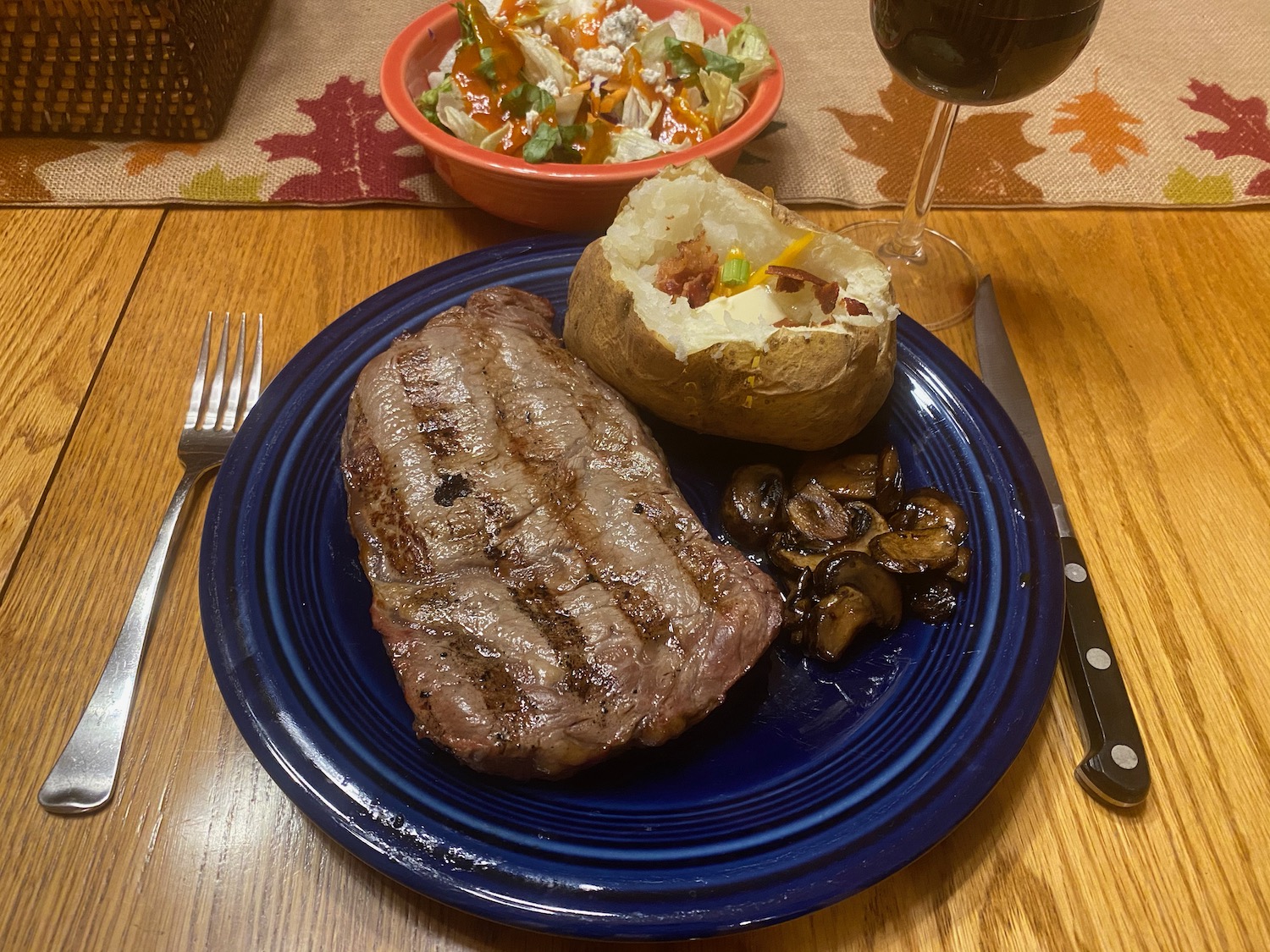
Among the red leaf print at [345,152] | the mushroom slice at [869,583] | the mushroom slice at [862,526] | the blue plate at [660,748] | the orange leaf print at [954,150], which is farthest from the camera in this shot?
the orange leaf print at [954,150]

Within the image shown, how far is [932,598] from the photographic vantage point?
4.20 ft

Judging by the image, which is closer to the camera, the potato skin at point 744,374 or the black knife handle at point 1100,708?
the black knife handle at point 1100,708

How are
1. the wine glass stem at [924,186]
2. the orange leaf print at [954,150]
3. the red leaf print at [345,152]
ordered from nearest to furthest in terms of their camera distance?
the wine glass stem at [924,186], the red leaf print at [345,152], the orange leaf print at [954,150]

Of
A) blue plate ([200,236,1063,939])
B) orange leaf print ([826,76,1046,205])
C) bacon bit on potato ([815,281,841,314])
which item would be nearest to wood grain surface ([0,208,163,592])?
blue plate ([200,236,1063,939])

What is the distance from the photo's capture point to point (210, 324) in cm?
174

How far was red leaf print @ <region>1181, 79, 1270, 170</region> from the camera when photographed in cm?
229

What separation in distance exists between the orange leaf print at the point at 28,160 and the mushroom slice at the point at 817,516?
1.97 m

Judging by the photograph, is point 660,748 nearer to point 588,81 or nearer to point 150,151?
point 588,81

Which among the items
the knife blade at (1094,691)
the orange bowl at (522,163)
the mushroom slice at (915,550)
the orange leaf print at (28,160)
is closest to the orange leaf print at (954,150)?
the orange bowl at (522,163)

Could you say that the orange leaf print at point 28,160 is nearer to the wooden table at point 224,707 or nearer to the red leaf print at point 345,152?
the wooden table at point 224,707

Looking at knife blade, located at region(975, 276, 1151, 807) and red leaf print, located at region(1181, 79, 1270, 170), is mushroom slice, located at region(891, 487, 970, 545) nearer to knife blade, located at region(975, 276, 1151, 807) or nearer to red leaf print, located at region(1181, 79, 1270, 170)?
knife blade, located at region(975, 276, 1151, 807)

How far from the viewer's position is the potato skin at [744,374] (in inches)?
52.3

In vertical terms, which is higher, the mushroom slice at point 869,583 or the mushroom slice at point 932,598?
the mushroom slice at point 869,583

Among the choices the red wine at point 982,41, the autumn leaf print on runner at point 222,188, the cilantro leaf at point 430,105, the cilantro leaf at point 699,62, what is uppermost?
the red wine at point 982,41
